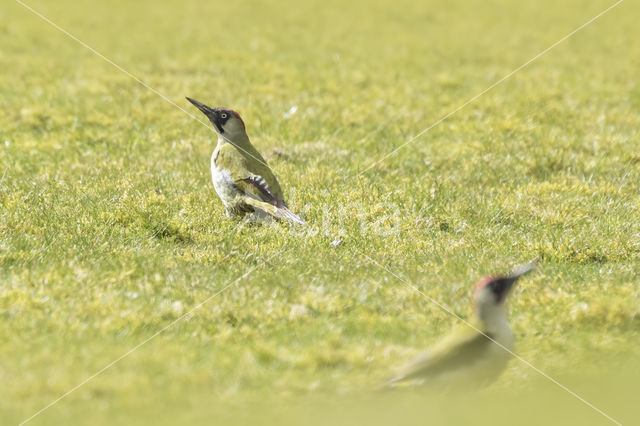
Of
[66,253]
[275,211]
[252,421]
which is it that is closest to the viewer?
[252,421]

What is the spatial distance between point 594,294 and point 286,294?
3.13m

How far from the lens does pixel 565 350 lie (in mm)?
7785

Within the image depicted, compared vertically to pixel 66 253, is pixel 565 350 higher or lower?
higher

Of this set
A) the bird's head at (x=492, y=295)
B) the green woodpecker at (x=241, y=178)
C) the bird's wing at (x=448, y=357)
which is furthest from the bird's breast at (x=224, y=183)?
the bird's wing at (x=448, y=357)

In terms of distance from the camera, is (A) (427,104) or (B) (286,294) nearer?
(B) (286,294)

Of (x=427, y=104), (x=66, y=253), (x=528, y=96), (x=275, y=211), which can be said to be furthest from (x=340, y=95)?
(x=66, y=253)

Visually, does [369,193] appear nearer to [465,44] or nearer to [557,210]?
[557,210]

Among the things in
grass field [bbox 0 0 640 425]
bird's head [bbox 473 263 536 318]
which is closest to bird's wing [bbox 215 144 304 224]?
grass field [bbox 0 0 640 425]

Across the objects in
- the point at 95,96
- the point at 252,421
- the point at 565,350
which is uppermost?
the point at 565,350

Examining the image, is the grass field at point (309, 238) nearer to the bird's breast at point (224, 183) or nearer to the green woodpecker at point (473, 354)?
the green woodpecker at point (473, 354)

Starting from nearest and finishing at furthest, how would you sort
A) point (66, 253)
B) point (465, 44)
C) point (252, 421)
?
1. point (252, 421)
2. point (66, 253)
3. point (465, 44)

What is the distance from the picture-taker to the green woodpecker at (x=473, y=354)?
22.0ft

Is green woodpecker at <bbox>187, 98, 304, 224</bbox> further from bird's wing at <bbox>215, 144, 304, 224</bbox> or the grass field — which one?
the grass field

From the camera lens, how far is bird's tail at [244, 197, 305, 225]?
1050 centimetres
